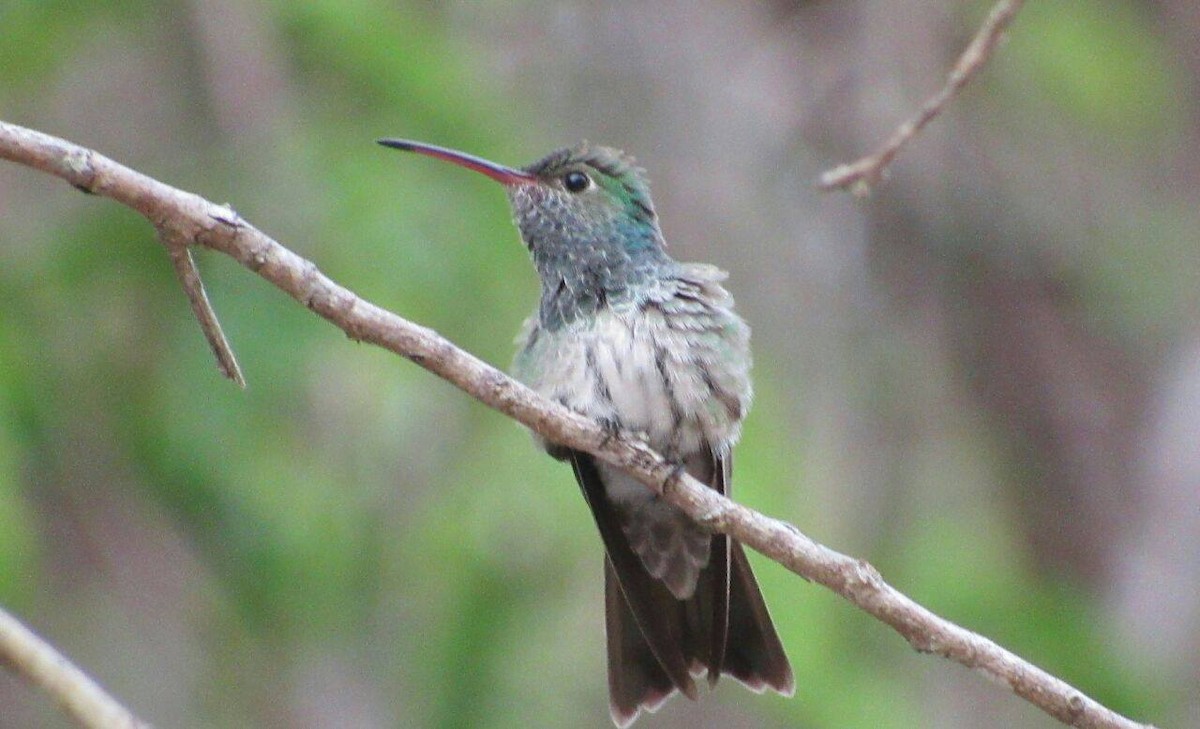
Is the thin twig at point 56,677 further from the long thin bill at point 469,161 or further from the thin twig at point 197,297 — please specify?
the long thin bill at point 469,161

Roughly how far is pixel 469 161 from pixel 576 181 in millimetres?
530

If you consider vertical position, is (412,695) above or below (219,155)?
below

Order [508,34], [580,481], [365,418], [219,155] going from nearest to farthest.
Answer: [580,481]
[219,155]
[365,418]
[508,34]

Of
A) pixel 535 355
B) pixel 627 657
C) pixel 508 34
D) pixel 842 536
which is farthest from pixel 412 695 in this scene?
pixel 508 34

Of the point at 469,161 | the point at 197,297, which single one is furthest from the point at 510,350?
the point at 197,297

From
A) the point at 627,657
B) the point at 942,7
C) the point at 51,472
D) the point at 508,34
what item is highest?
the point at 942,7

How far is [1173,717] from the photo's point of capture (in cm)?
514

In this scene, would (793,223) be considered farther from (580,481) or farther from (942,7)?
(580,481)

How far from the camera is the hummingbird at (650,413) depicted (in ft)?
11.8

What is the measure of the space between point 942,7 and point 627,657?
308 centimetres

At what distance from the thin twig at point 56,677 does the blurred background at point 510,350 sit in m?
1.07

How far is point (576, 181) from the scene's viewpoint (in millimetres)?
4250

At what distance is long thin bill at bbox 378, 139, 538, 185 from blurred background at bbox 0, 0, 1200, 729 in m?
0.12

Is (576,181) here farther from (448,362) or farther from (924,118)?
(448,362)
